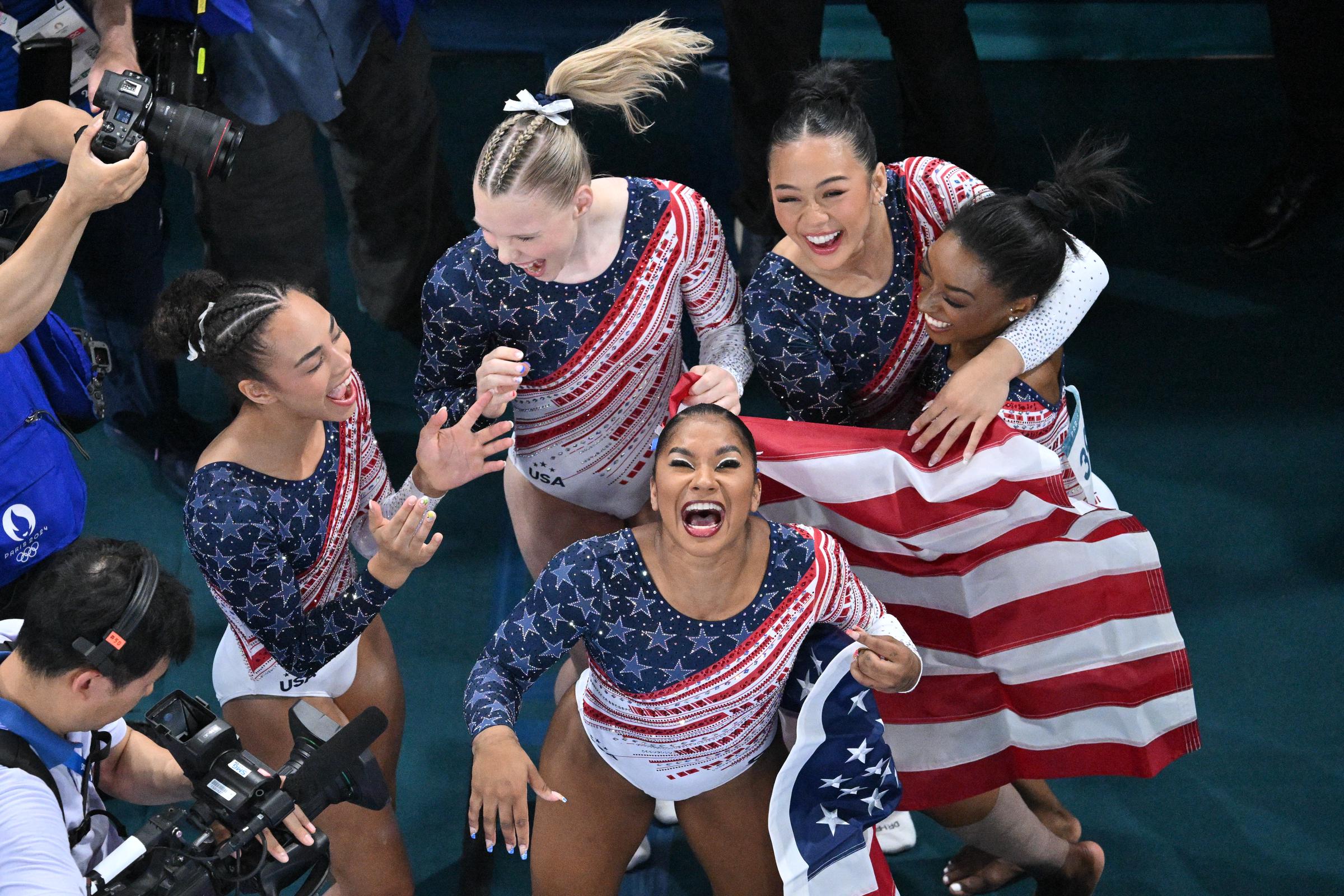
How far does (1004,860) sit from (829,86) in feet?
5.75

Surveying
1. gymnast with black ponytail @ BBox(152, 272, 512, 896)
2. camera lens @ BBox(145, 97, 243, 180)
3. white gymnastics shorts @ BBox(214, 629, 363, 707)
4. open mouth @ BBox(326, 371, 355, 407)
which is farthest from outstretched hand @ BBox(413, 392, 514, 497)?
camera lens @ BBox(145, 97, 243, 180)

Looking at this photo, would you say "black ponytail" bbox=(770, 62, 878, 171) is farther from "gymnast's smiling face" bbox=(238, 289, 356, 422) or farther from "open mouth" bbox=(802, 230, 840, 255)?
"gymnast's smiling face" bbox=(238, 289, 356, 422)

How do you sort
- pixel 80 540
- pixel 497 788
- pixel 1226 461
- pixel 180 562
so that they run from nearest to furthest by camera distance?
pixel 497 788 < pixel 80 540 < pixel 180 562 < pixel 1226 461

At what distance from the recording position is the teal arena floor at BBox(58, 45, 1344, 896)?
3.31 m

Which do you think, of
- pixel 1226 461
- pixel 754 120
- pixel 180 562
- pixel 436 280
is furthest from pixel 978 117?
pixel 180 562

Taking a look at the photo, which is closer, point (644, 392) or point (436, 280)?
point (436, 280)

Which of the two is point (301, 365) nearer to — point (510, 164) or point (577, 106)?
point (510, 164)

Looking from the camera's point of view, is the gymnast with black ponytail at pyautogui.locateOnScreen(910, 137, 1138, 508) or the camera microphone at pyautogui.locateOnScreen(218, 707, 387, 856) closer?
the camera microphone at pyautogui.locateOnScreen(218, 707, 387, 856)

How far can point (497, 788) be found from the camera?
2.30 meters

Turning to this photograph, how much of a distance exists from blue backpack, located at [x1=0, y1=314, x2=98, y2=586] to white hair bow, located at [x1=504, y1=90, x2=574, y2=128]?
1.05 m

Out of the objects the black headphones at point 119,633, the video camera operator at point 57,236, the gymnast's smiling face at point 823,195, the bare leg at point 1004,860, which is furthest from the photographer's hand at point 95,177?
the bare leg at point 1004,860

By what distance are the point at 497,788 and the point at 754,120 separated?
2.59m

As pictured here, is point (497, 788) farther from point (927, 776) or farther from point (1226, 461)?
point (1226, 461)

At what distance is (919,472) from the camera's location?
105 inches
